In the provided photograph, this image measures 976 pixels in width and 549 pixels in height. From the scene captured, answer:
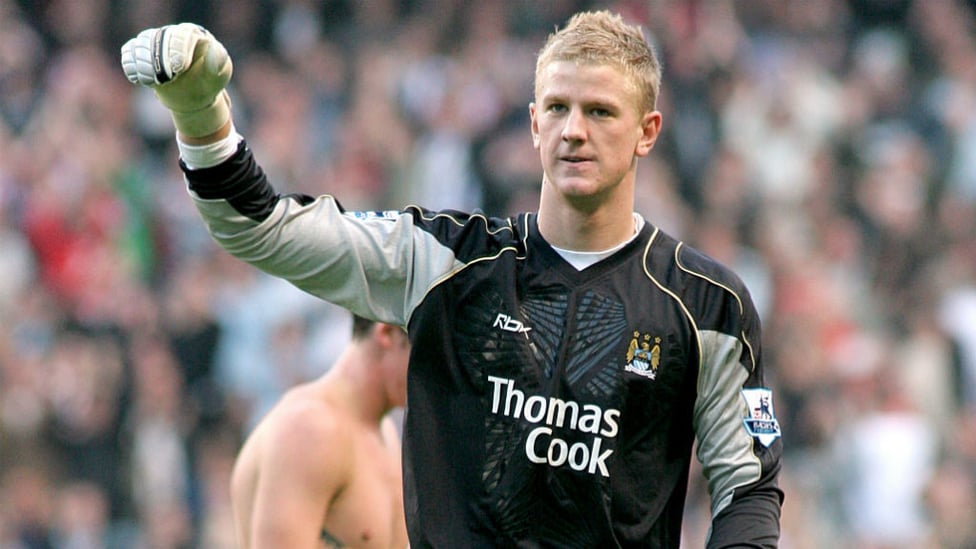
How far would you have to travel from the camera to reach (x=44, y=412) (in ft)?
37.2

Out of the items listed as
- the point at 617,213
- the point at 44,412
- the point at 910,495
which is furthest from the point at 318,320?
the point at 617,213

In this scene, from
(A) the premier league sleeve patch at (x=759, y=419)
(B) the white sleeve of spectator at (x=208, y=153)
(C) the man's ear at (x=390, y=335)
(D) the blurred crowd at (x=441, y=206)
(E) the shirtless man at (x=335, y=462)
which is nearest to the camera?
(B) the white sleeve of spectator at (x=208, y=153)

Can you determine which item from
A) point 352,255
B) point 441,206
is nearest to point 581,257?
point 352,255

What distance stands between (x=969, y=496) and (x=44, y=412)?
607 cm

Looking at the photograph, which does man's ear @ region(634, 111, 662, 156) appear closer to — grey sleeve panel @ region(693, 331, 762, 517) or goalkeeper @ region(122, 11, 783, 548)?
goalkeeper @ region(122, 11, 783, 548)

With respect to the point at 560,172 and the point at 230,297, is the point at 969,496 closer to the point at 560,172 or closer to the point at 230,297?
the point at 230,297

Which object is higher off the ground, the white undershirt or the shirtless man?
the white undershirt

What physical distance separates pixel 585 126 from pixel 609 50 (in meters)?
0.21

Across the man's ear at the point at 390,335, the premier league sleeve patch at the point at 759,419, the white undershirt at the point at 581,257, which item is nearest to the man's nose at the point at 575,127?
the white undershirt at the point at 581,257

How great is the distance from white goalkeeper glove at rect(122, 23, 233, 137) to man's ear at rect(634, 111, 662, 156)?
1097mm

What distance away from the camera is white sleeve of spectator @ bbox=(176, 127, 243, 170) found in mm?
4168

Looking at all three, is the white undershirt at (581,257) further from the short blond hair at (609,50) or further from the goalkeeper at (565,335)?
the short blond hair at (609,50)

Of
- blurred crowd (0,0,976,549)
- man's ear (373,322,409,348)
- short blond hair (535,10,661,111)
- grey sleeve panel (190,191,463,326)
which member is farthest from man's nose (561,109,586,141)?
blurred crowd (0,0,976,549)

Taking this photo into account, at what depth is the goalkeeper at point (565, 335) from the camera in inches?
171
